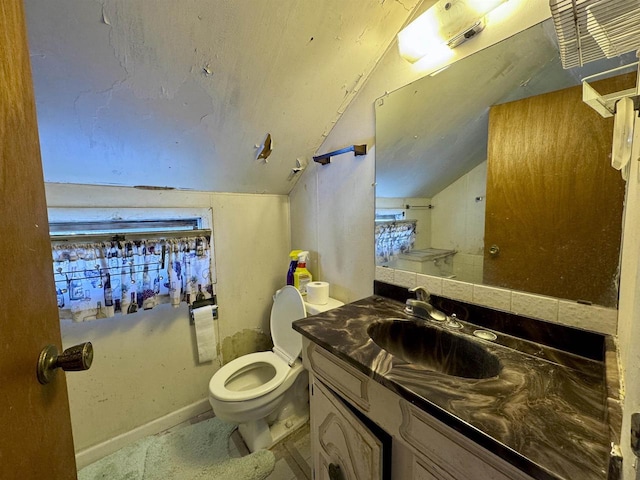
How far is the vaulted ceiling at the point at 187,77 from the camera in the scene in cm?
82

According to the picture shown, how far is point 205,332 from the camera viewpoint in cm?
163

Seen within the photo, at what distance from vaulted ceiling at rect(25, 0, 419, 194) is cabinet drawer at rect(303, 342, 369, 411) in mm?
1056

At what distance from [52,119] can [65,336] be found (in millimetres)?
994

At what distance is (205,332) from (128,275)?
1.81ft

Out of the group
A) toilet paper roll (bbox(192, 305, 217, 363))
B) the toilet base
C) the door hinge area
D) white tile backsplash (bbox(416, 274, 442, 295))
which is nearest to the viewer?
the door hinge area

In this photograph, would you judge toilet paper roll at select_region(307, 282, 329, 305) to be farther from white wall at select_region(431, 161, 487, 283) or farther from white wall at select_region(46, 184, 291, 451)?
white wall at select_region(431, 161, 487, 283)

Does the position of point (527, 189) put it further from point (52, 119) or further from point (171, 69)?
point (52, 119)

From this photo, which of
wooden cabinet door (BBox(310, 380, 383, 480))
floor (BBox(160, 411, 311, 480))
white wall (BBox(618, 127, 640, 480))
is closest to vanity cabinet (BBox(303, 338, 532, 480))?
wooden cabinet door (BBox(310, 380, 383, 480))

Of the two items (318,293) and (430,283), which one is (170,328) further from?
(430,283)

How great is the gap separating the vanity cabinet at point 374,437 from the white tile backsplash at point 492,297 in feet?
1.69

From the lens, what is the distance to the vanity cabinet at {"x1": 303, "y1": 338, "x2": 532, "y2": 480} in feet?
1.80

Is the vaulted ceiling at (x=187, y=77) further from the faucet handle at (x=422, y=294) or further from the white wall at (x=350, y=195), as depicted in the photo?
the faucet handle at (x=422, y=294)

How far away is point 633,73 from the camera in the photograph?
2.18 ft

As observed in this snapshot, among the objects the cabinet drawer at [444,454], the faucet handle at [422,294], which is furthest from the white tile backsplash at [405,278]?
the cabinet drawer at [444,454]
